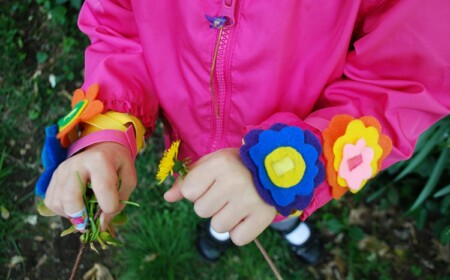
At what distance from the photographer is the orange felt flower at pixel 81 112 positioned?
813 mm

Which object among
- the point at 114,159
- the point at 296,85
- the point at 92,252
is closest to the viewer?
the point at 114,159

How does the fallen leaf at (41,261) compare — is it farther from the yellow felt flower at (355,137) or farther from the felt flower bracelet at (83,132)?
the yellow felt flower at (355,137)

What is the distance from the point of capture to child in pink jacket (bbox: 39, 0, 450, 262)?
2.32 ft

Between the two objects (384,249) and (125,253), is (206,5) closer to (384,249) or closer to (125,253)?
(125,253)

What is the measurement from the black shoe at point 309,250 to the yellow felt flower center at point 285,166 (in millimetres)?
910

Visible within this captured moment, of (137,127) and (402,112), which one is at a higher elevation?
(402,112)

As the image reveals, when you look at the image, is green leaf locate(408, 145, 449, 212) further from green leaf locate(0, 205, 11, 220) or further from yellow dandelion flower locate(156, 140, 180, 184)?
green leaf locate(0, 205, 11, 220)

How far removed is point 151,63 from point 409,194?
1218mm

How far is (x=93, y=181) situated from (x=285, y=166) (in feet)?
1.07

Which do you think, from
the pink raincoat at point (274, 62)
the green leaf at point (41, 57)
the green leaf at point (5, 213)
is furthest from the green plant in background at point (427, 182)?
the green leaf at point (41, 57)

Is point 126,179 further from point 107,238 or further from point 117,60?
point 117,60

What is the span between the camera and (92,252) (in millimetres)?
1585

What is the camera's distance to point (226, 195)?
2.31ft

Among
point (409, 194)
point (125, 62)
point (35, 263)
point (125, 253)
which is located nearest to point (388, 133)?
point (125, 62)
